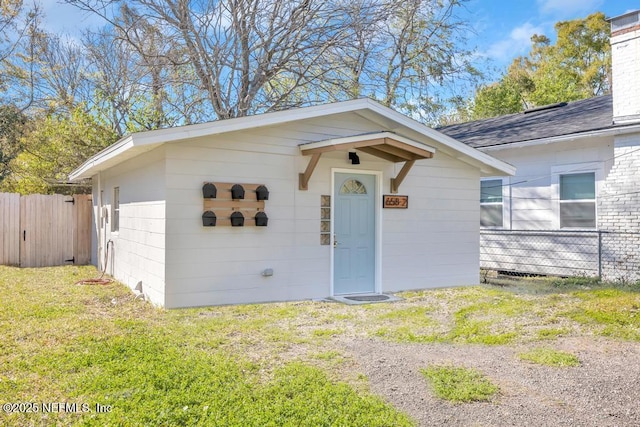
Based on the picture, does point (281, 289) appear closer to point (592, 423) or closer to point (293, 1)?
point (592, 423)

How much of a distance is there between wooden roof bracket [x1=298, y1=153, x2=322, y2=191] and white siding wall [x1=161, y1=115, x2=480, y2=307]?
0.31ft

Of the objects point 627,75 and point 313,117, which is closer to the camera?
point 313,117

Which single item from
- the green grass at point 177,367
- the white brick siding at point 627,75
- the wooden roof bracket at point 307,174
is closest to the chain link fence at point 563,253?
the white brick siding at point 627,75

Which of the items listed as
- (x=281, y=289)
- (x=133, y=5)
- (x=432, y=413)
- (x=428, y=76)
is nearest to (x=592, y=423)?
(x=432, y=413)

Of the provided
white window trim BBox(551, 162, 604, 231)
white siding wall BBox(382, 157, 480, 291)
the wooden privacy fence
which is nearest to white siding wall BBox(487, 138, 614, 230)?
white window trim BBox(551, 162, 604, 231)

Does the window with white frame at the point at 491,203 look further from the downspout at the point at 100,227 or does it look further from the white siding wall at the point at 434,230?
the downspout at the point at 100,227

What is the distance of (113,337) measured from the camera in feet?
15.9

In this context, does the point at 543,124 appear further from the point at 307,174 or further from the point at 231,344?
the point at 231,344

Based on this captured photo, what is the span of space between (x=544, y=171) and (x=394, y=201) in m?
4.41

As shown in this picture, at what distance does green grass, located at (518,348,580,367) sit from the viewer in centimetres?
415

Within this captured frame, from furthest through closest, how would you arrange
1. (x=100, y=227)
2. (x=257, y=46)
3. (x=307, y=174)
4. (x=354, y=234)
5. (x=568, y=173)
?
(x=257, y=46), (x=100, y=227), (x=568, y=173), (x=354, y=234), (x=307, y=174)

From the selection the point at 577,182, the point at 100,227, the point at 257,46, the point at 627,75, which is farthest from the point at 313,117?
the point at 627,75

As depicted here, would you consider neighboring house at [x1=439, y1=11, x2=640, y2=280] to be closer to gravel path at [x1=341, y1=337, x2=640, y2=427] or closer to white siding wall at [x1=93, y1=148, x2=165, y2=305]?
gravel path at [x1=341, y1=337, x2=640, y2=427]

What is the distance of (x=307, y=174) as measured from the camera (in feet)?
23.4
